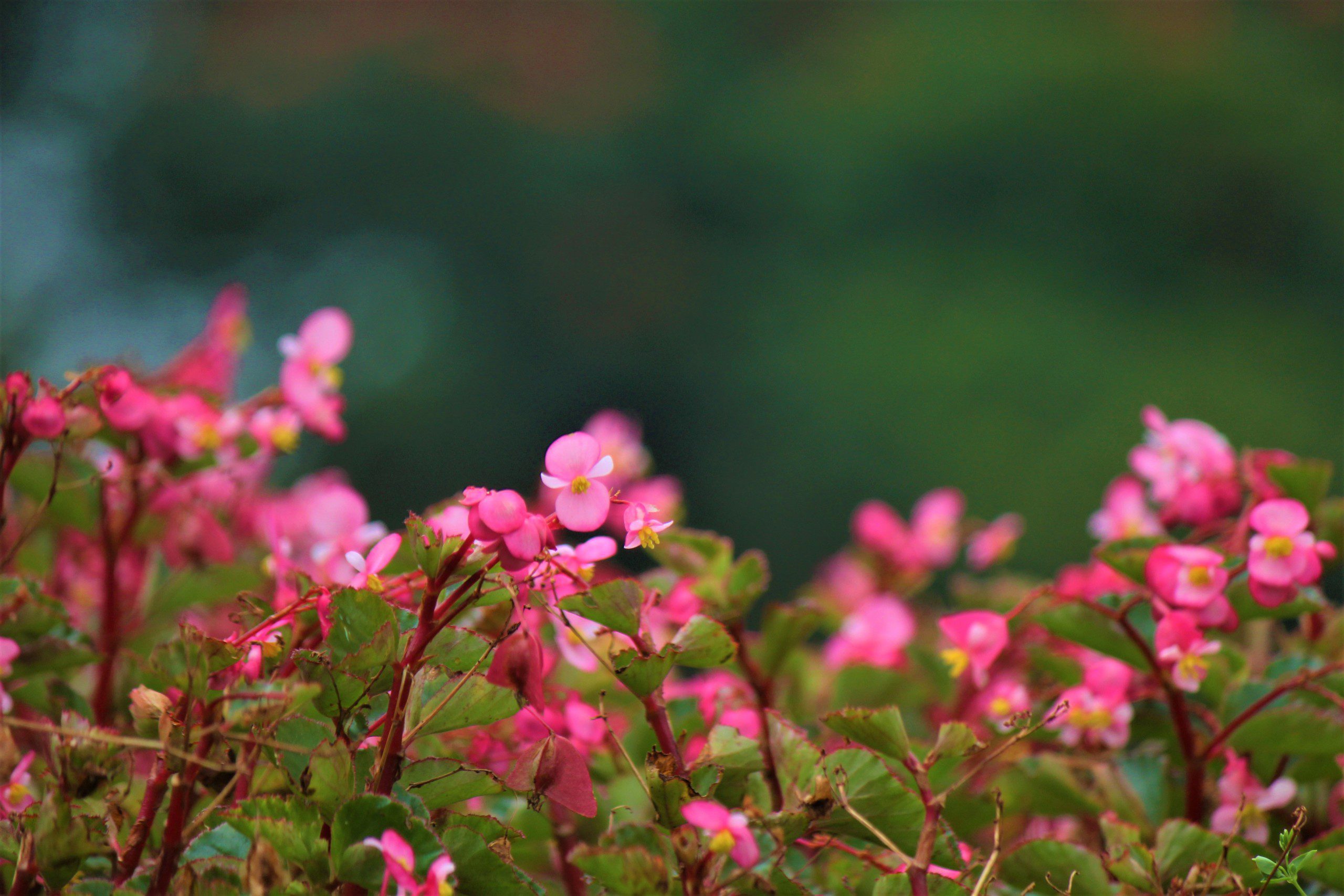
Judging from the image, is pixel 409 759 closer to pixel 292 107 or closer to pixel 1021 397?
pixel 1021 397

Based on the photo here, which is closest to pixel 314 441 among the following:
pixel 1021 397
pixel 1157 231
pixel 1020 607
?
pixel 1021 397

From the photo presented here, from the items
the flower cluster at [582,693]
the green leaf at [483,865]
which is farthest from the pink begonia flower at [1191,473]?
the green leaf at [483,865]

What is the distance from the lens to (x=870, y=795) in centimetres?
37

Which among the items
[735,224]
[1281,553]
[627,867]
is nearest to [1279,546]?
[1281,553]

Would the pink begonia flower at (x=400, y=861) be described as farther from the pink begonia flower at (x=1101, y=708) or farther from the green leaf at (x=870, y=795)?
the pink begonia flower at (x=1101, y=708)

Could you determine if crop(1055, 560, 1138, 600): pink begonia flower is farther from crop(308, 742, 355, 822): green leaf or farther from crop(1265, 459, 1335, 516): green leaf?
crop(308, 742, 355, 822): green leaf

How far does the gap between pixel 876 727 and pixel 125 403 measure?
0.41m

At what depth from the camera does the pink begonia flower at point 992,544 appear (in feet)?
3.32

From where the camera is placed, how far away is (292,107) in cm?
488

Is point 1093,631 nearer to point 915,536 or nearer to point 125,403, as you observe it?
point 125,403

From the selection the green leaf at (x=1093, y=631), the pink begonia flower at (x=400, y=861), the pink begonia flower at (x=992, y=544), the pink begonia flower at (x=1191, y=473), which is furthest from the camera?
the pink begonia flower at (x=992, y=544)

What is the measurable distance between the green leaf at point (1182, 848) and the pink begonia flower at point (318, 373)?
0.47m

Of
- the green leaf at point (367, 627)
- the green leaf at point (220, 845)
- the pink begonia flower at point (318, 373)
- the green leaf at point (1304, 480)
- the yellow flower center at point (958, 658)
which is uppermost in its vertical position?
the pink begonia flower at point (318, 373)

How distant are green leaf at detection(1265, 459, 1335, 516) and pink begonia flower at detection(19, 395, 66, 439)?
570mm
